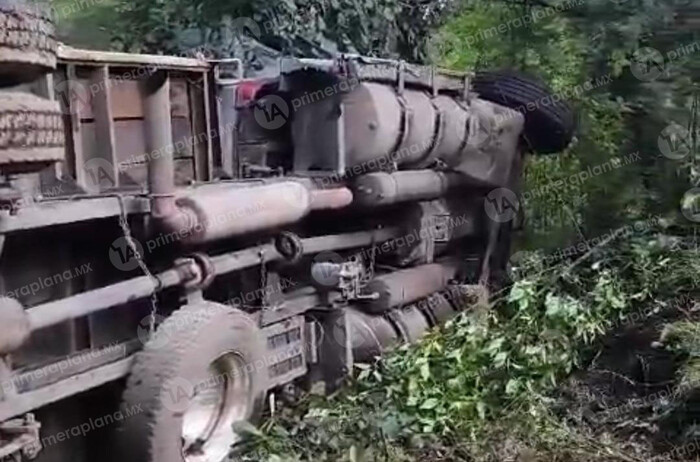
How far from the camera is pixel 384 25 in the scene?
11.8 meters

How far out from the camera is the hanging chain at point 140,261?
4.65 metres

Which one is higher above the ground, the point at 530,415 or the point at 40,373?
the point at 40,373

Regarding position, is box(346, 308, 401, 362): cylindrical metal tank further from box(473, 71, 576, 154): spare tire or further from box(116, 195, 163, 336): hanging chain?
box(473, 71, 576, 154): spare tire

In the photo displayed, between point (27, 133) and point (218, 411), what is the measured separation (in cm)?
238

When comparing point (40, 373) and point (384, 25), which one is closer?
point (40, 373)

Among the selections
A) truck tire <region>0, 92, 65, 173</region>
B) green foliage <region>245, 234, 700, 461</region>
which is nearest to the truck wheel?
green foliage <region>245, 234, 700, 461</region>

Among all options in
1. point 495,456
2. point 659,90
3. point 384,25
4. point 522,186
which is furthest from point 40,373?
point 384,25

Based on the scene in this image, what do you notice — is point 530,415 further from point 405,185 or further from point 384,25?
point 384,25

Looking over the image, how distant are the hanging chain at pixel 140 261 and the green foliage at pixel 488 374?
33.1 inches

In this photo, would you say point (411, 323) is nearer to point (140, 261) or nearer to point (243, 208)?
point (243, 208)

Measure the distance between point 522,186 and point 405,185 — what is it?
263 centimetres

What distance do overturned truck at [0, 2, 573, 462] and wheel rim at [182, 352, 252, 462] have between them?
0.01 meters

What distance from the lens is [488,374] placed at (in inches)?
224

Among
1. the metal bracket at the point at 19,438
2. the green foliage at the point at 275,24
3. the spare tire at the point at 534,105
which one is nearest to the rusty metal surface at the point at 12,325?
the metal bracket at the point at 19,438
